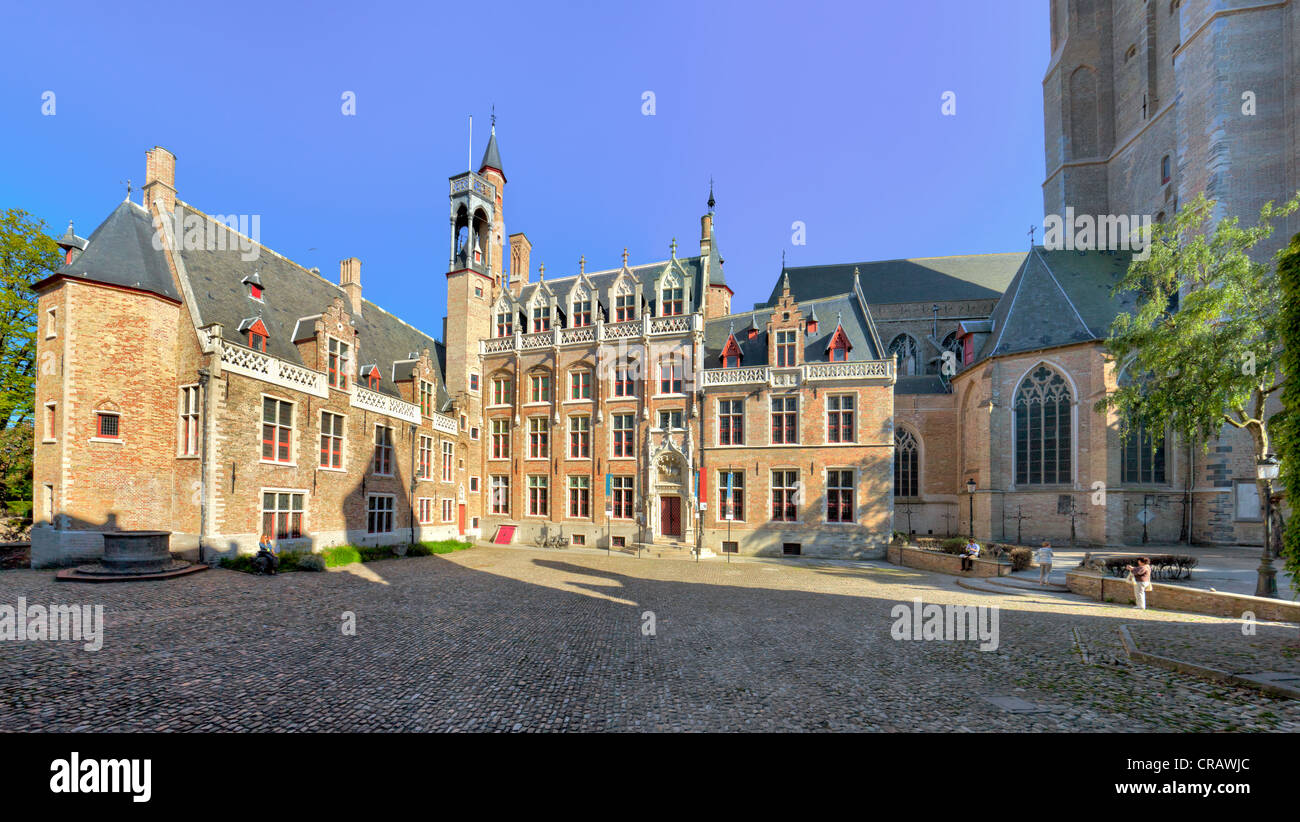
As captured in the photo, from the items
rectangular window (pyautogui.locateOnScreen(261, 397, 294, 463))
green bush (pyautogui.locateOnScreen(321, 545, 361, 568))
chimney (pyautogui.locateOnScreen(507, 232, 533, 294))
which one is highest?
chimney (pyautogui.locateOnScreen(507, 232, 533, 294))

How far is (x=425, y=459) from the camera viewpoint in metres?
28.7

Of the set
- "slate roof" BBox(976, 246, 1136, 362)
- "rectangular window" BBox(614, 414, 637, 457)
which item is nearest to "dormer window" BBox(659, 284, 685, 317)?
"rectangular window" BBox(614, 414, 637, 457)

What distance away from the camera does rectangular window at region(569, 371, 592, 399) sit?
3094 cm

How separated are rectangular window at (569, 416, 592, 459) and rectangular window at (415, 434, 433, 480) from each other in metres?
7.83

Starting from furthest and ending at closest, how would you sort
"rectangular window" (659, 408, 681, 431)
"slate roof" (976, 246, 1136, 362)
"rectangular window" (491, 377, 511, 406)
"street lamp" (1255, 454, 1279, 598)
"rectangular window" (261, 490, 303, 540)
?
1. "rectangular window" (491, 377, 511, 406)
2. "slate roof" (976, 246, 1136, 362)
3. "rectangular window" (659, 408, 681, 431)
4. "rectangular window" (261, 490, 303, 540)
5. "street lamp" (1255, 454, 1279, 598)

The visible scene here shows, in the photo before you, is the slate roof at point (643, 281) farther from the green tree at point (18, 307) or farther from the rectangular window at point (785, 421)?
the green tree at point (18, 307)

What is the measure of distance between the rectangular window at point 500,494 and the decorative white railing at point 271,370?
40.5 feet

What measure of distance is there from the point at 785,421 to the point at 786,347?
4.04 metres

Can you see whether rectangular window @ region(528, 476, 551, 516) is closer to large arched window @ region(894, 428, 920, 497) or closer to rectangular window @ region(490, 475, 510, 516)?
rectangular window @ region(490, 475, 510, 516)

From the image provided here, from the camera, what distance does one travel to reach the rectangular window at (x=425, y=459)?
28.2 metres

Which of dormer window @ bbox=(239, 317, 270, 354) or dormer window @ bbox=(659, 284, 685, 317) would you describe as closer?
dormer window @ bbox=(239, 317, 270, 354)

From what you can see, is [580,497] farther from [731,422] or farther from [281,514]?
[281,514]
